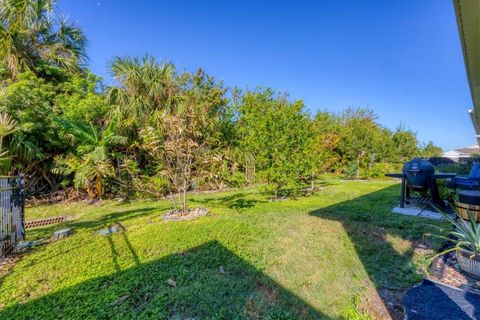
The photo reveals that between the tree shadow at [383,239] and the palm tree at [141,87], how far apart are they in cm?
853

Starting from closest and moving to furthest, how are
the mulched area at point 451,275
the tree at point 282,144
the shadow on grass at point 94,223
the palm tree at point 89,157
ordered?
the mulched area at point 451,275 < the shadow on grass at point 94,223 < the tree at point 282,144 < the palm tree at point 89,157

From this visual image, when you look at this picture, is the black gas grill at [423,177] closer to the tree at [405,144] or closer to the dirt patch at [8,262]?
the dirt patch at [8,262]

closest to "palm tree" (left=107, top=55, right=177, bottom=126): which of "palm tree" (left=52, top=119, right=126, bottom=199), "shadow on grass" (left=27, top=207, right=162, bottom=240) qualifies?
"palm tree" (left=52, top=119, right=126, bottom=199)

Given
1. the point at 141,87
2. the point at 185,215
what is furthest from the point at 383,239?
the point at 141,87

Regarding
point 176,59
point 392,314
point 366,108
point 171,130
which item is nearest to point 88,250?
point 171,130

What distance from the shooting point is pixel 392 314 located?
2.62 meters

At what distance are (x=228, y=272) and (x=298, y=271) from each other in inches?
43.4

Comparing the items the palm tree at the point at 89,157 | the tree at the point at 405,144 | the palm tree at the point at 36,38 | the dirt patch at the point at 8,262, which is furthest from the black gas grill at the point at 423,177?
the palm tree at the point at 36,38

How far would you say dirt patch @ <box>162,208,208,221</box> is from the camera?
21.0ft

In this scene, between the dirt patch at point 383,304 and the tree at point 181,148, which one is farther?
the tree at point 181,148

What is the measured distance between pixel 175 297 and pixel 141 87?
33.9 ft

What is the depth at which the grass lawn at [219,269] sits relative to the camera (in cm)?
273

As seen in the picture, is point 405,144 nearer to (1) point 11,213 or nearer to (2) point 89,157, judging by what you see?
Result: (2) point 89,157

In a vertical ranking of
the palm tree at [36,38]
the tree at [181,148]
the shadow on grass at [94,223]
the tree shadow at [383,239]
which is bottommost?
the tree shadow at [383,239]
